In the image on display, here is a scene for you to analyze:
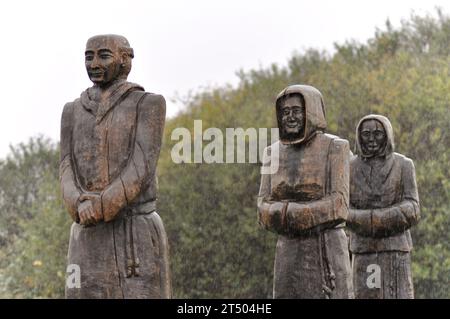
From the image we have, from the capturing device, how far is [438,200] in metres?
37.1

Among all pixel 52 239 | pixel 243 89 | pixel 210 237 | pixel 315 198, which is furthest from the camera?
pixel 243 89

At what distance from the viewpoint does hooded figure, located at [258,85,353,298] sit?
15375 mm

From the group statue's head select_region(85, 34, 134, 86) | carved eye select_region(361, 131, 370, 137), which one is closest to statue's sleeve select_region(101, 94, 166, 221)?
statue's head select_region(85, 34, 134, 86)

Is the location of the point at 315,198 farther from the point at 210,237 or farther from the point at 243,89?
the point at 243,89

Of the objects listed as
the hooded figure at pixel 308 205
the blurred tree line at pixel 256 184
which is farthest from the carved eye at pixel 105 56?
the blurred tree line at pixel 256 184

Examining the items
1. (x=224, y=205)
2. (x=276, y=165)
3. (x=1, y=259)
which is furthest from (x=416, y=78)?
(x=276, y=165)

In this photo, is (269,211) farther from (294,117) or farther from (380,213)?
(380,213)

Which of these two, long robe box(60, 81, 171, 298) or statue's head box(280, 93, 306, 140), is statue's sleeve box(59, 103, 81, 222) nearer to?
long robe box(60, 81, 171, 298)

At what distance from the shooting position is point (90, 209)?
46.9 ft

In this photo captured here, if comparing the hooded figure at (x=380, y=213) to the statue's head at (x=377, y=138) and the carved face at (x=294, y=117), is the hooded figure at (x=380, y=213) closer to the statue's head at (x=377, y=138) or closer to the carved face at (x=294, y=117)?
the statue's head at (x=377, y=138)

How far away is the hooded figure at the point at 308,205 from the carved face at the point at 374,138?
11.0 ft

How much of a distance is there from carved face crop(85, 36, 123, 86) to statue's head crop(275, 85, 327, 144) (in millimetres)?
2274

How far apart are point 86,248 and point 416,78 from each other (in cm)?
2665

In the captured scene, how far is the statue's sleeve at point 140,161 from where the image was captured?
563 inches
